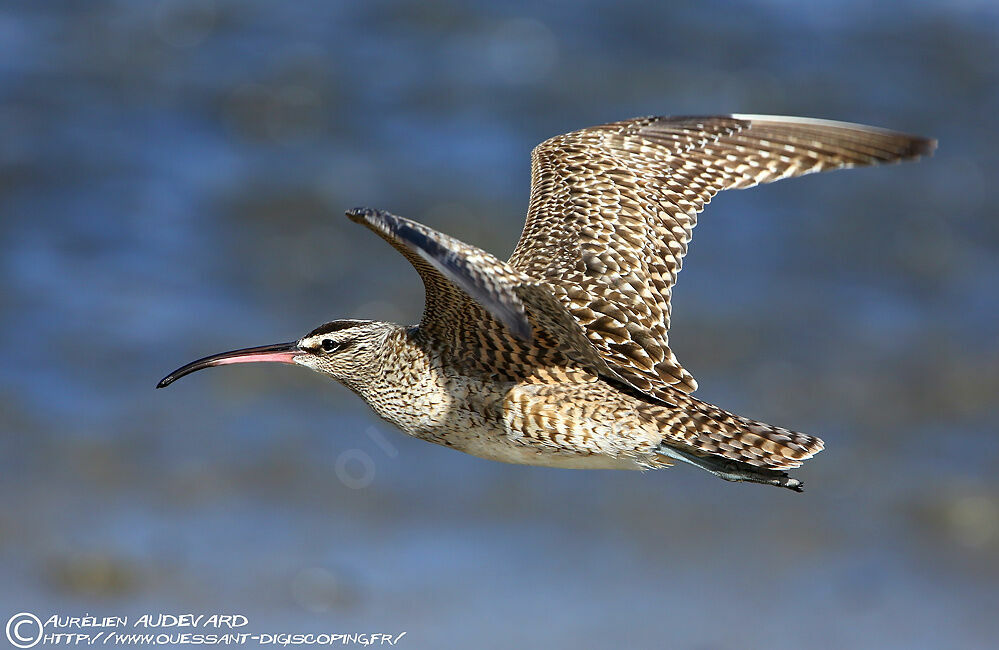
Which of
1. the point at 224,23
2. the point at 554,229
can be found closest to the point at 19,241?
the point at 224,23

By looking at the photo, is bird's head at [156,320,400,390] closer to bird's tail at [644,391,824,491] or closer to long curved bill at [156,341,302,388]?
long curved bill at [156,341,302,388]

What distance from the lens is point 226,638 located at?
8.91 meters

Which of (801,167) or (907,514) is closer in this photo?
(801,167)

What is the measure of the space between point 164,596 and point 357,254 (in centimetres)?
439

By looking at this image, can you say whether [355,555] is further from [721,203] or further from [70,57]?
[70,57]

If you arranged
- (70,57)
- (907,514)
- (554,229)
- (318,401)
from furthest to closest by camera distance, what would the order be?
1. (70,57)
2. (318,401)
3. (907,514)
4. (554,229)

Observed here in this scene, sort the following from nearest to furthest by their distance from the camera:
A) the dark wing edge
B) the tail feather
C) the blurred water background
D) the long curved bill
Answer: the dark wing edge < the tail feather < the long curved bill < the blurred water background

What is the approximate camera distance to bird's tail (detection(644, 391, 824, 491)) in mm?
5008

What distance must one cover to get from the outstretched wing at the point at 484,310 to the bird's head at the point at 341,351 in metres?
0.35

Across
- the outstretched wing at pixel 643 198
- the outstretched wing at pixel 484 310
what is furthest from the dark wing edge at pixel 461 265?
the outstretched wing at pixel 643 198

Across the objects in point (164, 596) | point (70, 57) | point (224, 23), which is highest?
point (224, 23)

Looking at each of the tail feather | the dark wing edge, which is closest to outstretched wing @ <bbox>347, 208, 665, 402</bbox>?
Answer: the dark wing edge

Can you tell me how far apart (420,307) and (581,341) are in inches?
285

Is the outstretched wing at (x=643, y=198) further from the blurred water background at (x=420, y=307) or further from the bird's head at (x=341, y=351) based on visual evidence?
the blurred water background at (x=420, y=307)
